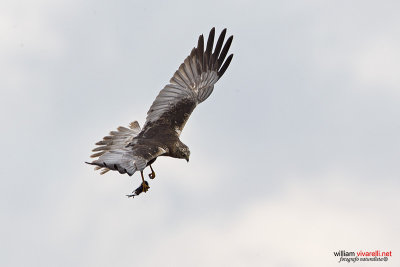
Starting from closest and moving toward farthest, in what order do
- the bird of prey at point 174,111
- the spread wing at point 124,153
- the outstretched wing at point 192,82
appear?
the spread wing at point 124,153, the bird of prey at point 174,111, the outstretched wing at point 192,82

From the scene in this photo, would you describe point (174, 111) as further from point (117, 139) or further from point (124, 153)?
point (124, 153)

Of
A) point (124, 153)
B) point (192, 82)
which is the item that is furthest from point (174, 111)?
point (124, 153)

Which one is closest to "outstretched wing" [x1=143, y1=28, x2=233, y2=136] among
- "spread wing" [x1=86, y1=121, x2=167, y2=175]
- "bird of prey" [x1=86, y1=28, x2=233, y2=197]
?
"bird of prey" [x1=86, y1=28, x2=233, y2=197]

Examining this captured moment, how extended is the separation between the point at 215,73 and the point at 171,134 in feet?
10.7

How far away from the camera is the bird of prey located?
884 inches

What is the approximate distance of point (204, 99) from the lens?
84.7ft

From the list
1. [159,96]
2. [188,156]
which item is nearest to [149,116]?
[159,96]

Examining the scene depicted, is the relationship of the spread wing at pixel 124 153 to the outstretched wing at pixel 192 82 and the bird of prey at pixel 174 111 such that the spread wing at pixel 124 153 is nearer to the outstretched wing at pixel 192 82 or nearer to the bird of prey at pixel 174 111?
the bird of prey at pixel 174 111

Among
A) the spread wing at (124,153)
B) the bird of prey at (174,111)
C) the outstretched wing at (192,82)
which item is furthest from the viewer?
the outstretched wing at (192,82)

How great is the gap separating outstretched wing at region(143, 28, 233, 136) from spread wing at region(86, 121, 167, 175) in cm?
74

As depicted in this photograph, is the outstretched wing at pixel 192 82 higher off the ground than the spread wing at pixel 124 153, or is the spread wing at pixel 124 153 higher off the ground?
the outstretched wing at pixel 192 82

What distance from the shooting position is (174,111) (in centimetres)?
2503

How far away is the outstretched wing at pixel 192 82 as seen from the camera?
82.5 feet

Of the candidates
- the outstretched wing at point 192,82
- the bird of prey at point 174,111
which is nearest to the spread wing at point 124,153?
the bird of prey at point 174,111
